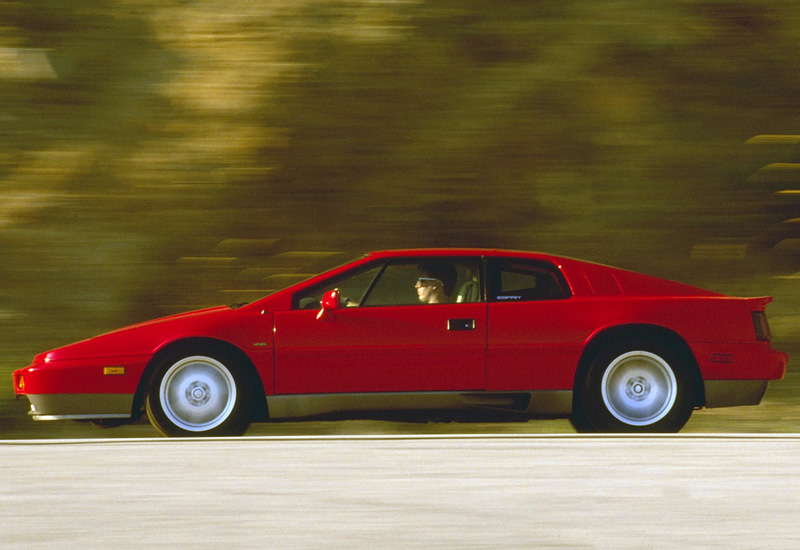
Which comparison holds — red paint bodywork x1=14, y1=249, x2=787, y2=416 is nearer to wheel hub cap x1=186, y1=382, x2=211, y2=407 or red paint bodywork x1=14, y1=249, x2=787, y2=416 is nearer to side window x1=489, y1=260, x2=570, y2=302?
side window x1=489, y1=260, x2=570, y2=302

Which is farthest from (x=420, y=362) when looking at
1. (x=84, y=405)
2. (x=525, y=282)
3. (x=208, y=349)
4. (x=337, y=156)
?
(x=337, y=156)

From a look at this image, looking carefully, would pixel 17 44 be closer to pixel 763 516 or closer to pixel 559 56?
pixel 559 56

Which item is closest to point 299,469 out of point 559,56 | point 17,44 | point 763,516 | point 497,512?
point 497,512

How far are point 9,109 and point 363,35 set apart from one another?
10.5 ft

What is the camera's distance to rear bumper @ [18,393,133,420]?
22.8 feet

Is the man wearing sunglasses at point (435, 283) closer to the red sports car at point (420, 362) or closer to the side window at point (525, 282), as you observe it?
the red sports car at point (420, 362)

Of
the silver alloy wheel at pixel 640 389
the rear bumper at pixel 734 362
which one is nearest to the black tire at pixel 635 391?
the silver alloy wheel at pixel 640 389

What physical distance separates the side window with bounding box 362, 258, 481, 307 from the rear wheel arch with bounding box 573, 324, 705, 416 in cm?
75

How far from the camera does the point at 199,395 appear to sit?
7047 mm

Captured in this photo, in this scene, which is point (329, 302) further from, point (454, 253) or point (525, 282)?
point (525, 282)

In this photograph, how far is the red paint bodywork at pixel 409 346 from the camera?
6.99 meters

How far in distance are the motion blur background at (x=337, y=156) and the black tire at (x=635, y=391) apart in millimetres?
3165

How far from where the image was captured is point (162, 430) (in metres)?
7.04

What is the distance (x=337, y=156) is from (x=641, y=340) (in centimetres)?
395
